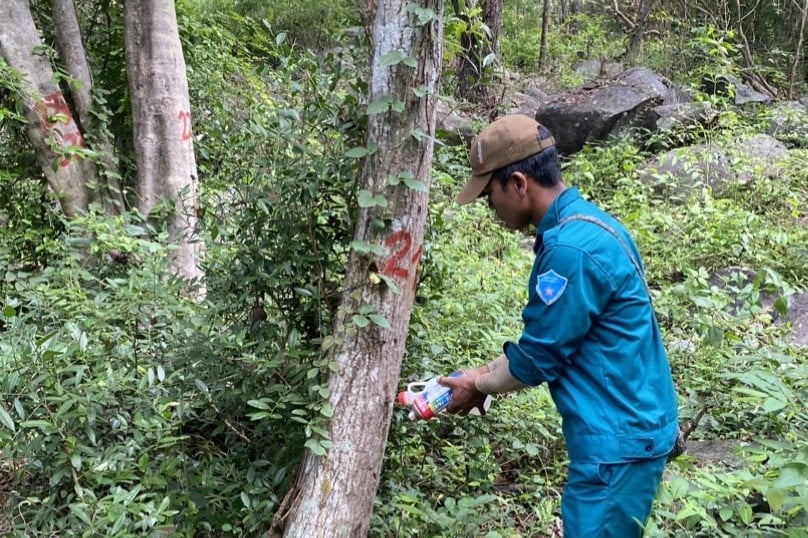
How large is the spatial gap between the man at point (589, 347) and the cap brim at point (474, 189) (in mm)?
30

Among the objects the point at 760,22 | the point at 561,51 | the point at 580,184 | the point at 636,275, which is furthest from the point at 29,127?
the point at 760,22

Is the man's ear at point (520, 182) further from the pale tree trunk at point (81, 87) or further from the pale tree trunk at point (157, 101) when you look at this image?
the pale tree trunk at point (81, 87)

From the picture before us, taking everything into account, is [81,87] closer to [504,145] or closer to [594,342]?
[504,145]

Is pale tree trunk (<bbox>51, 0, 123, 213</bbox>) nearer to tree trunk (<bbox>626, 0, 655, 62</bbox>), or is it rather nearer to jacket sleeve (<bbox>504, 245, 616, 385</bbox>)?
jacket sleeve (<bbox>504, 245, 616, 385</bbox>)

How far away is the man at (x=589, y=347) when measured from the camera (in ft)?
5.87

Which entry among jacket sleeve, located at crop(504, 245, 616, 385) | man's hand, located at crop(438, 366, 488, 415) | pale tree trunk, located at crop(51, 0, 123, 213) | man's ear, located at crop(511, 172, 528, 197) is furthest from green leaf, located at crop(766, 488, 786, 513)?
pale tree trunk, located at crop(51, 0, 123, 213)

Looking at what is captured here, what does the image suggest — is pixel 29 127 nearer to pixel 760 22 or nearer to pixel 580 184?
pixel 580 184

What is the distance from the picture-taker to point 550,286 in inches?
70.8

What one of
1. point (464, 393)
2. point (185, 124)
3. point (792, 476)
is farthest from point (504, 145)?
point (185, 124)

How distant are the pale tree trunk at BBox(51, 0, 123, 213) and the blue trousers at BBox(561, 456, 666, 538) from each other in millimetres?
4311

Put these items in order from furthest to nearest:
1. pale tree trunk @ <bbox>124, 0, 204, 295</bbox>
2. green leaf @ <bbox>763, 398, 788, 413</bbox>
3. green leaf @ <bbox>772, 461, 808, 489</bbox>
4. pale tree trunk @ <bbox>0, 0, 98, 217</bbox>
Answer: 1. pale tree trunk @ <bbox>124, 0, 204, 295</bbox>
2. pale tree trunk @ <bbox>0, 0, 98, 217</bbox>
3. green leaf @ <bbox>763, 398, 788, 413</bbox>
4. green leaf @ <bbox>772, 461, 808, 489</bbox>

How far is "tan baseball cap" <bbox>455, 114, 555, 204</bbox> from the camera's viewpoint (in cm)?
190

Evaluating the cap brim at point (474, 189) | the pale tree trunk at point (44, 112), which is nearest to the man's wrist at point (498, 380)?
the cap brim at point (474, 189)

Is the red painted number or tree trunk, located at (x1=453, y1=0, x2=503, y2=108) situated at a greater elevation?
tree trunk, located at (x1=453, y1=0, x2=503, y2=108)
